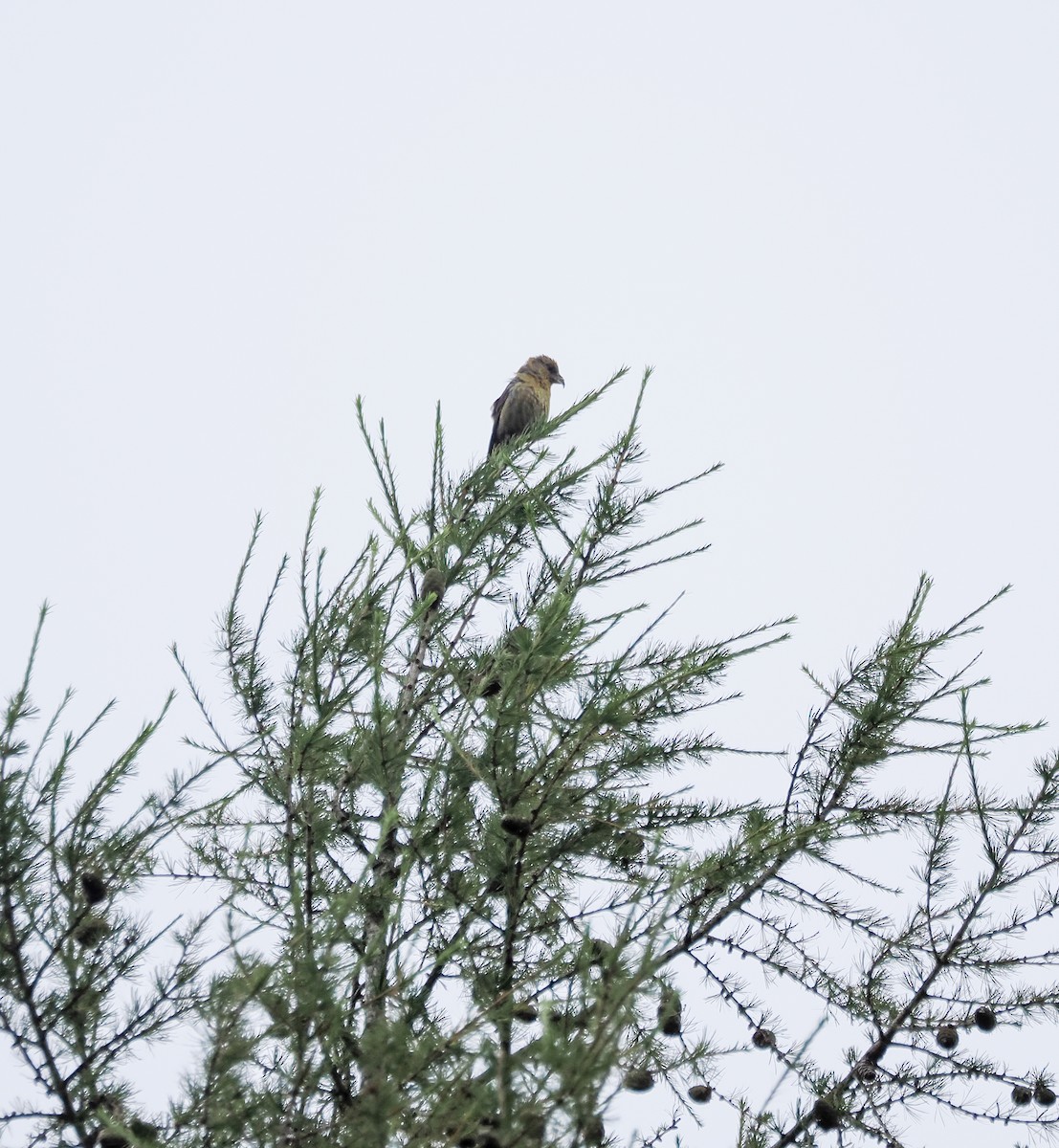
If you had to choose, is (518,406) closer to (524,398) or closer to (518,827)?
(524,398)

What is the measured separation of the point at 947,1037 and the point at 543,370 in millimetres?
7410

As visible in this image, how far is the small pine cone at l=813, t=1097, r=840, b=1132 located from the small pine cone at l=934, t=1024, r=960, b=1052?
34cm

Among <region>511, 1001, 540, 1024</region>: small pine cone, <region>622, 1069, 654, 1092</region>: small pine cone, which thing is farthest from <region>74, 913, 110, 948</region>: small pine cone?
<region>622, 1069, 654, 1092</region>: small pine cone

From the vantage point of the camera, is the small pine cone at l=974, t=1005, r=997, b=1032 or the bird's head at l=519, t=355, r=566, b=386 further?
the bird's head at l=519, t=355, r=566, b=386

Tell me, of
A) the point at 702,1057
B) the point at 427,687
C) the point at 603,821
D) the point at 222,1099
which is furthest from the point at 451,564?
the point at 222,1099

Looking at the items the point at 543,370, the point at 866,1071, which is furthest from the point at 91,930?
the point at 543,370

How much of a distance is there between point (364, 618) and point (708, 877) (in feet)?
4.35

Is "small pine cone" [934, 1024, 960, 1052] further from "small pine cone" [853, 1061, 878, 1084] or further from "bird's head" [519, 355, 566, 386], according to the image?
"bird's head" [519, 355, 566, 386]

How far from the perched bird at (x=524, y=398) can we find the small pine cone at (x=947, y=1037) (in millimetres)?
6696

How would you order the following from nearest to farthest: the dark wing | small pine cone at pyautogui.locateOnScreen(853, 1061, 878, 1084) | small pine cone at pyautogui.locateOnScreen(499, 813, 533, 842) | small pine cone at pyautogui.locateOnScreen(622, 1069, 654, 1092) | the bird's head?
small pine cone at pyautogui.locateOnScreen(499, 813, 533, 842)
small pine cone at pyautogui.locateOnScreen(622, 1069, 654, 1092)
small pine cone at pyautogui.locateOnScreen(853, 1061, 878, 1084)
the dark wing
the bird's head

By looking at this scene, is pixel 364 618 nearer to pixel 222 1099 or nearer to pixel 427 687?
pixel 427 687

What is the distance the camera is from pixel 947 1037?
9.25 feet

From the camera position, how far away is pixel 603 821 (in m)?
2.80

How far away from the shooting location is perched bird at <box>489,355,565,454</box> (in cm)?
924
